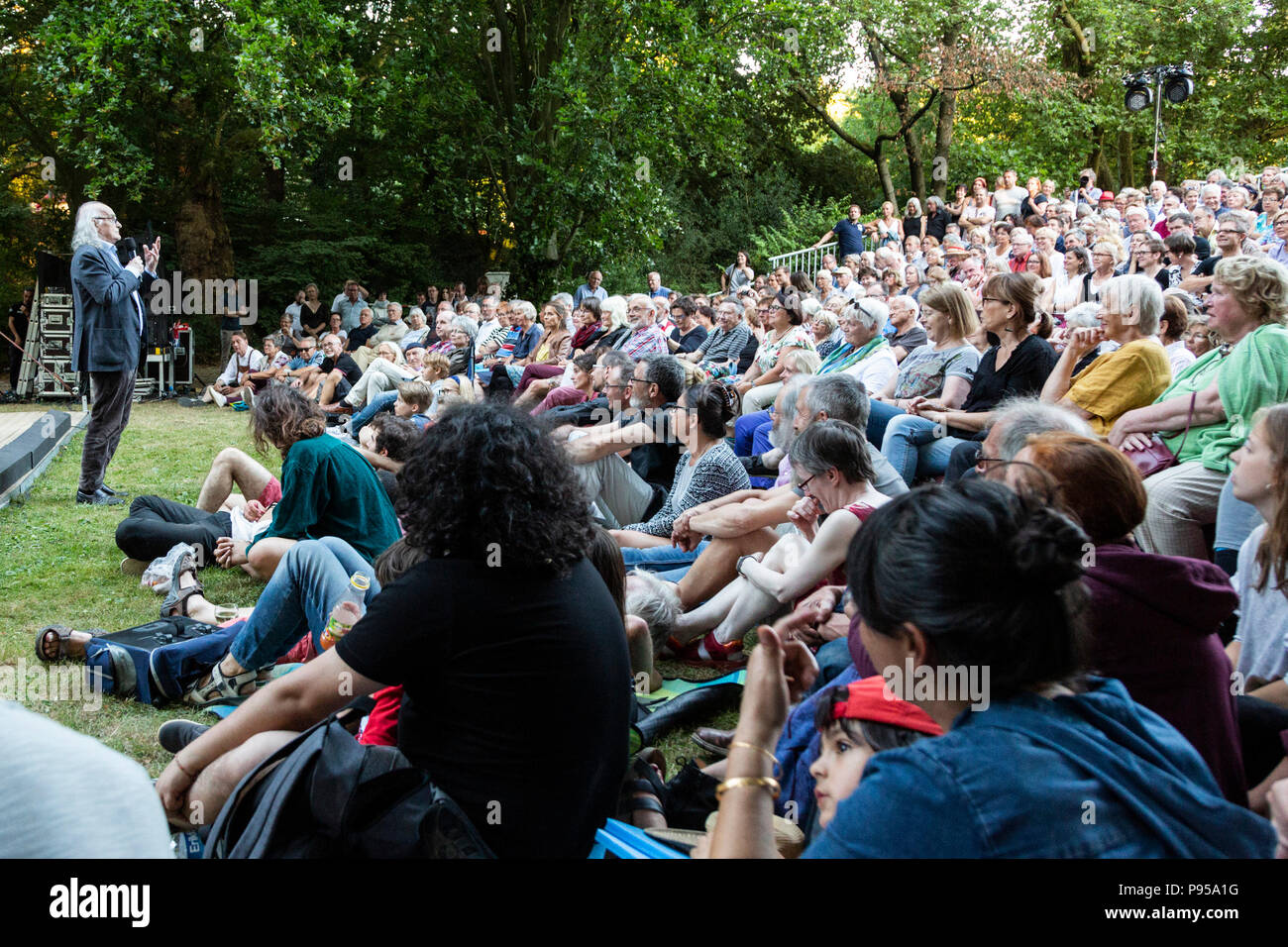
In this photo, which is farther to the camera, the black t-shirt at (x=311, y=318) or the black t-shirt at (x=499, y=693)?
the black t-shirt at (x=311, y=318)

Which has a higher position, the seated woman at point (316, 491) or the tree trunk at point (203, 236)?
the tree trunk at point (203, 236)

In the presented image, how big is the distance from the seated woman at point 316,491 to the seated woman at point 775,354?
9.81ft

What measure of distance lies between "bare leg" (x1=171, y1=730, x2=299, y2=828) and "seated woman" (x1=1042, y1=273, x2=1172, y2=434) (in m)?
3.52

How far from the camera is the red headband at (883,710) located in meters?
1.70

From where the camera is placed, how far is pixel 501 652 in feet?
6.71

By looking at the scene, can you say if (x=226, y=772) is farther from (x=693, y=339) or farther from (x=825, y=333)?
(x=693, y=339)

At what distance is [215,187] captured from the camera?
Answer: 55.3ft

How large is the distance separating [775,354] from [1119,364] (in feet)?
9.94

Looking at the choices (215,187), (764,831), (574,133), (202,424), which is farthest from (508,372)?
(215,187)

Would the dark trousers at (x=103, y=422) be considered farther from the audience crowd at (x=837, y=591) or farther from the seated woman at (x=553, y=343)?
the seated woman at (x=553, y=343)

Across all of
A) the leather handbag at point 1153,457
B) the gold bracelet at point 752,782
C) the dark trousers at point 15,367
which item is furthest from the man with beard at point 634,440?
the dark trousers at point 15,367
